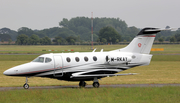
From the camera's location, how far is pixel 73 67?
21.4 m

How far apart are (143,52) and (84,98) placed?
9522 millimetres

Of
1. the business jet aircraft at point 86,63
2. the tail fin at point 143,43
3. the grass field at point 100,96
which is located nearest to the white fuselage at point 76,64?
the business jet aircraft at point 86,63

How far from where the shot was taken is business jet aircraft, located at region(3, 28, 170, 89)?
67.5 ft

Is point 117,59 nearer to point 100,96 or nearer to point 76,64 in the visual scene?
point 76,64

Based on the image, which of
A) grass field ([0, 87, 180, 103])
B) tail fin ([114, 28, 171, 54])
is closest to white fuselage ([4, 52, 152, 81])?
tail fin ([114, 28, 171, 54])

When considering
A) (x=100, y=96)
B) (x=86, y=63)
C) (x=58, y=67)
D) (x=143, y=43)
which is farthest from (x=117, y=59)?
(x=100, y=96)

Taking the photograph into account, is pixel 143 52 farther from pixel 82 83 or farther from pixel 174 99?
pixel 174 99

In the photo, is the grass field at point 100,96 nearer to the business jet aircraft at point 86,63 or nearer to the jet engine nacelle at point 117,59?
the business jet aircraft at point 86,63

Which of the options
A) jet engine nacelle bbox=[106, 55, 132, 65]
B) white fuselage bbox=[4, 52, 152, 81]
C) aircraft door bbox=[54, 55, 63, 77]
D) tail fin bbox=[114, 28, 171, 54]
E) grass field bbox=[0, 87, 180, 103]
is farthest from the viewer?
tail fin bbox=[114, 28, 171, 54]

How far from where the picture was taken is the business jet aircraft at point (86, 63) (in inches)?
810

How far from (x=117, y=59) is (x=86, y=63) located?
9.02 feet

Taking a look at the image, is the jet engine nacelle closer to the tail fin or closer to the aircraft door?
the tail fin

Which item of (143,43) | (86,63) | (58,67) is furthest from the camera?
(143,43)

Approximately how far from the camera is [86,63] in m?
21.7
